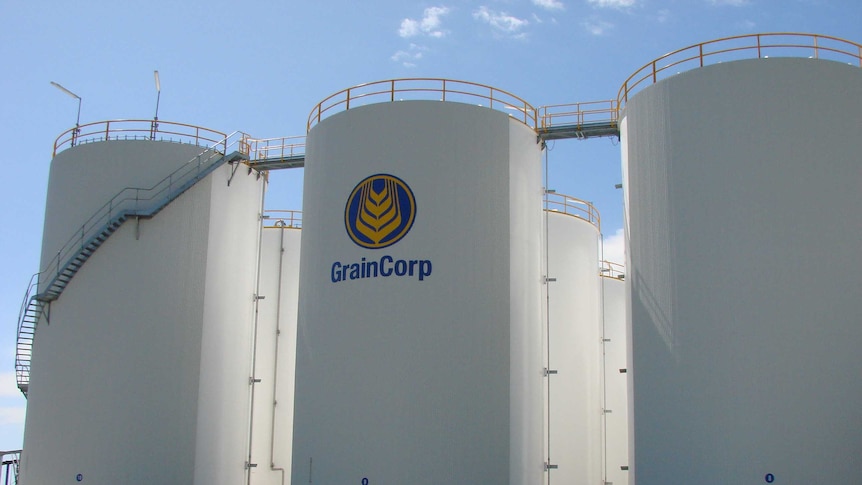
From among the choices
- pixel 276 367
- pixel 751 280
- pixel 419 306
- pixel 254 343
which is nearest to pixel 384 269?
pixel 419 306

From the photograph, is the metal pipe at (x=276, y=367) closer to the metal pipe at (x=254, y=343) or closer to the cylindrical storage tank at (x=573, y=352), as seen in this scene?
the metal pipe at (x=254, y=343)

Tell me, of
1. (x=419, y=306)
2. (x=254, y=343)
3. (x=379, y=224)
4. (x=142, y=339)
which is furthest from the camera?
(x=254, y=343)

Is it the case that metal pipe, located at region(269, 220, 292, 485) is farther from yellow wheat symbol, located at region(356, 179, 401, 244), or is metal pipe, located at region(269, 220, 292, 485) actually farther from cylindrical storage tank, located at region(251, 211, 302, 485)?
yellow wheat symbol, located at region(356, 179, 401, 244)

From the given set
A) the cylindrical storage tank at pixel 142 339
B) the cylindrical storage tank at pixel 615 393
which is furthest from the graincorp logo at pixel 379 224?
the cylindrical storage tank at pixel 615 393

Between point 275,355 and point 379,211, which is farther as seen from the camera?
point 275,355

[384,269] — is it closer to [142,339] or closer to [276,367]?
[142,339]

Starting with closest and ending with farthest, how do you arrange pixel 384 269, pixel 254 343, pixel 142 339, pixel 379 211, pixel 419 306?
pixel 419 306
pixel 384 269
pixel 379 211
pixel 142 339
pixel 254 343

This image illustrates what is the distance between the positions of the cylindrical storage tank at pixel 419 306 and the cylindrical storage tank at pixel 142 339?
413 centimetres

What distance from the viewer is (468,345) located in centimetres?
2180

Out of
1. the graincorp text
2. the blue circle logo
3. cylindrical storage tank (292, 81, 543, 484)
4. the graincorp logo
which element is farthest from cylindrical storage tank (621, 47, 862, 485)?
the blue circle logo

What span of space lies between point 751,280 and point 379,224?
28.1ft

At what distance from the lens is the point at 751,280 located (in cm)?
1930

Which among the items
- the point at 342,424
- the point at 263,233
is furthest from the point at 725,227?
the point at 263,233

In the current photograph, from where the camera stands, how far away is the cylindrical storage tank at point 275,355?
28.9 m
